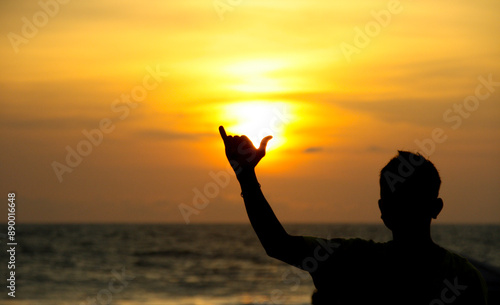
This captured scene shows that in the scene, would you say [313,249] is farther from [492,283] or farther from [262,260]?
[262,260]

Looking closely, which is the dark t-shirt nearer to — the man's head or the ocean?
the man's head

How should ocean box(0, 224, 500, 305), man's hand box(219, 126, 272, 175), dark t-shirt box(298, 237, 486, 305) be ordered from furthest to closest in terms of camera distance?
ocean box(0, 224, 500, 305) < man's hand box(219, 126, 272, 175) < dark t-shirt box(298, 237, 486, 305)

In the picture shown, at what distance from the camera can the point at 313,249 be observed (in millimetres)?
2307

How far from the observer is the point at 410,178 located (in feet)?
7.46

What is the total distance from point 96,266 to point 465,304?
3868 centimetres

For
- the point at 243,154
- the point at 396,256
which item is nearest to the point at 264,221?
the point at 243,154

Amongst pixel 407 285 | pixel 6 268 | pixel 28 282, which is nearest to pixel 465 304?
pixel 407 285

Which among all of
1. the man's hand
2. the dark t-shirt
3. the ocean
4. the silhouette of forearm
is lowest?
the dark t-shirt

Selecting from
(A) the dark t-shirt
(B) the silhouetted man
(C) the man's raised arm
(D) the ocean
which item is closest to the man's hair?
(B) the silhouetted man

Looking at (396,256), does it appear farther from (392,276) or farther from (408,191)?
(408,191)

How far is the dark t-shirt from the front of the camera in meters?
2.22

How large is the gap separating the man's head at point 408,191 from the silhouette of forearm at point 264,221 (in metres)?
0.32

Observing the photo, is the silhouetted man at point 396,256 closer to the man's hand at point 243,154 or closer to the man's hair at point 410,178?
the man's hair at point 410,178

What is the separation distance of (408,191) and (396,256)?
21 cm
